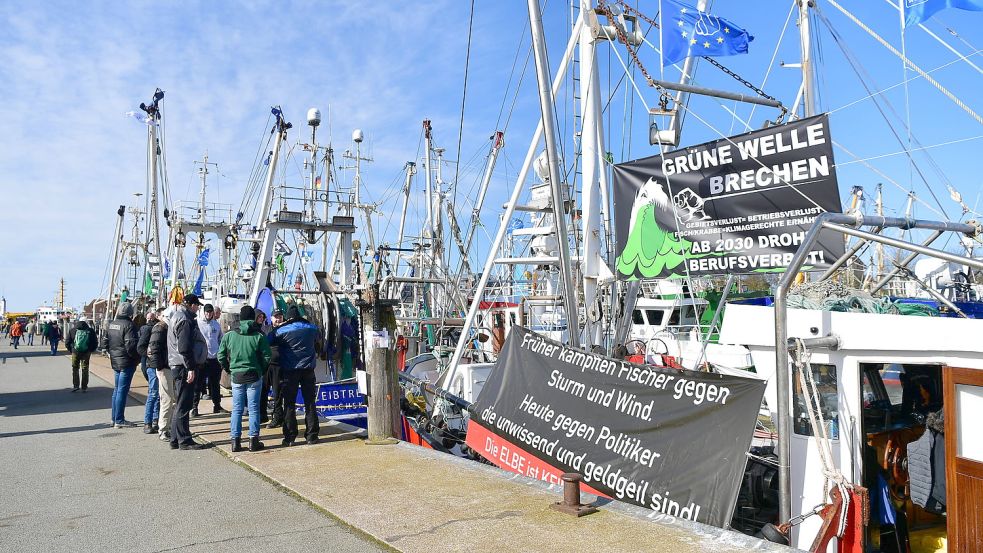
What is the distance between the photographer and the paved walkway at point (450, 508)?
4641 millimetres

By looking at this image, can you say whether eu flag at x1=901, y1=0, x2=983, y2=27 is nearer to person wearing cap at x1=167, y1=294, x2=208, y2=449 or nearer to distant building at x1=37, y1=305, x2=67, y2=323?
person wearing cap at x1=167, y1=294, x2=208, y2=449

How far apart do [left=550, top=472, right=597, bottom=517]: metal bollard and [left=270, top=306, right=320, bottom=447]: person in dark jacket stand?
4.11 m

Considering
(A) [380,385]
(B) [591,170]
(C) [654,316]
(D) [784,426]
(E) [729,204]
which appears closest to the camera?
(D) [784,426]

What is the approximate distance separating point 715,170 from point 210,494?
5.64 meters

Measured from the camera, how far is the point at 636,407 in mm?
5645

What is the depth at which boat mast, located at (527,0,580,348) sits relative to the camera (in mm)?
7758

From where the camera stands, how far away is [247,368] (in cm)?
806

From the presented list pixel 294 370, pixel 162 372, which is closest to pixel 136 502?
pixel 294 370

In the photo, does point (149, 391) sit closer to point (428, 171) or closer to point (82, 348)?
point (82, 348)

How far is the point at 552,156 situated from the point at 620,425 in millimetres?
3374

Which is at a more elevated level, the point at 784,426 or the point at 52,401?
the point at 784,426

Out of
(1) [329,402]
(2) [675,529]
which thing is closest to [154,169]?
(1) [329,402]

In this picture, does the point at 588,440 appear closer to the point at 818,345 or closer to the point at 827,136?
the point at 818,345

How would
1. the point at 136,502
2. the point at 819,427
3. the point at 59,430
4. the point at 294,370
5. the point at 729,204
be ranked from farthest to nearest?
the point at 59,430
the point at 294,370
the point at 729,204
the point at 136,502
the point at 819,427
